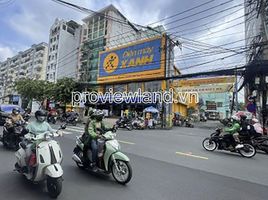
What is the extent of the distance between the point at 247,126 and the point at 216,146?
1.43 meters

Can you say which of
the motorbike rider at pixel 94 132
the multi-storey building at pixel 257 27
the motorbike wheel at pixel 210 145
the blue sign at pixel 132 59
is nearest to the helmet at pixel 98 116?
the motorbike rider at pixel 94 132

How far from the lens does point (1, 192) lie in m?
3.75

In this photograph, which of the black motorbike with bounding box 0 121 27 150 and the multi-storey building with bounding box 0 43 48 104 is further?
the multi-storey building with bounding box 0 43 48 104

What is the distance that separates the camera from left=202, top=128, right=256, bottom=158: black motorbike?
307 inches

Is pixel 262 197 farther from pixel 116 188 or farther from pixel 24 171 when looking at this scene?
pixel 24 171

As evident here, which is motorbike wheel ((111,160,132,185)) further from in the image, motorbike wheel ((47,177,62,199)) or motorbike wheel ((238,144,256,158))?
motorbike wheel ((238,144,256,158))

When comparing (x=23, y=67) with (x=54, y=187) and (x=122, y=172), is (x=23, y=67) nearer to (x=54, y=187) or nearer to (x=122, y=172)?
(x=122, y=172)

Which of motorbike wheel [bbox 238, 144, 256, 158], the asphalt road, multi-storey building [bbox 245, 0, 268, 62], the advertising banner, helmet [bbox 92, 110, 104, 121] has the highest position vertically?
multi-storey building [bbox 245, 0, 268, 62]

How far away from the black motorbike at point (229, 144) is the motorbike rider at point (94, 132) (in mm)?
5333

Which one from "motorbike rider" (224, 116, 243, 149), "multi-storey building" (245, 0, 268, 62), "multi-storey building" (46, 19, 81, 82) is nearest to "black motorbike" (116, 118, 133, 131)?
"multi-storey building" (245, 0, 268, 62)

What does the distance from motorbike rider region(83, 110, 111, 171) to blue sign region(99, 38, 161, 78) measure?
760 inches

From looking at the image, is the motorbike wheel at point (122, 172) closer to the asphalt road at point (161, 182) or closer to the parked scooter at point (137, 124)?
the asphalt road at point (161, 182)

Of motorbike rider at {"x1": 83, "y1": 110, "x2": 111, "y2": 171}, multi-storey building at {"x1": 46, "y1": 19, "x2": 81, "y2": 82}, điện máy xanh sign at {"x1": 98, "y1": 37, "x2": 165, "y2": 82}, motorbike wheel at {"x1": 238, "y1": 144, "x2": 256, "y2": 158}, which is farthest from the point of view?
multi-storey building at {"x1": 46, "y1": 19, "x2": 81, "y2": 82}

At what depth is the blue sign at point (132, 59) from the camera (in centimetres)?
2431
